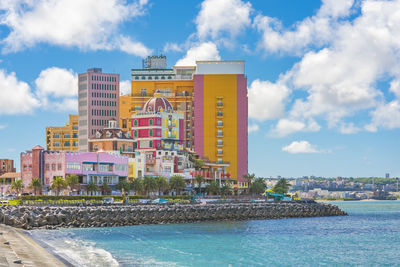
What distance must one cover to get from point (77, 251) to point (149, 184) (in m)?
74.9

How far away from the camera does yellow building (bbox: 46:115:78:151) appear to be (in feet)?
631

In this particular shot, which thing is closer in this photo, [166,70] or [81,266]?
[81,266]

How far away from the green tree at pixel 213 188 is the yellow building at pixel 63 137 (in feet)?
213

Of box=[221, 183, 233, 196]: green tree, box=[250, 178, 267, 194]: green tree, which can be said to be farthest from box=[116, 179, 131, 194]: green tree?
box=[250, 178, 267, 194]: green tree

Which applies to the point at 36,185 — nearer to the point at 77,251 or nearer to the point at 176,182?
the point at 176,182

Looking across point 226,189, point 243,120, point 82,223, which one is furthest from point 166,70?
point 82,223

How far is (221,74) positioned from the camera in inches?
6594

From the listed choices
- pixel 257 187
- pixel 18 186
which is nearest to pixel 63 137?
pixel 257 187

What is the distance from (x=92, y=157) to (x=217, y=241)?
6049 centimetres

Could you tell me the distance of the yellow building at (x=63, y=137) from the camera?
19238 cm

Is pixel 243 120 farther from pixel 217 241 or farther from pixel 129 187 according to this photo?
pixel 217 241

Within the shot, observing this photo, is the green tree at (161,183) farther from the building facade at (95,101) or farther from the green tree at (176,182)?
the building facade at (95,101)

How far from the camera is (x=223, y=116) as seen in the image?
546 ft

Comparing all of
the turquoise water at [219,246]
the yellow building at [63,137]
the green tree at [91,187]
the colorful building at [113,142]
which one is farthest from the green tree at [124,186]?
the yellow building at [63,137]
